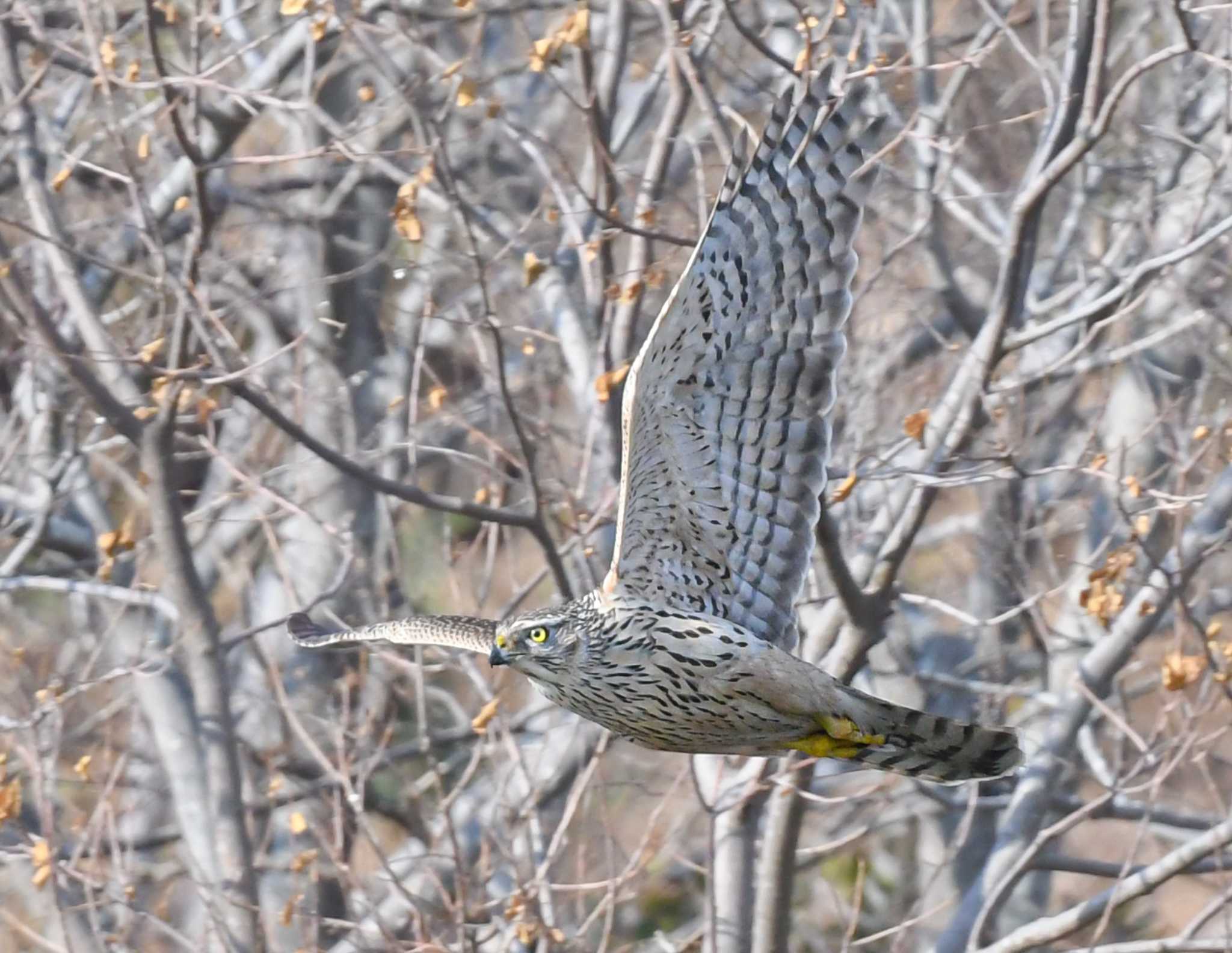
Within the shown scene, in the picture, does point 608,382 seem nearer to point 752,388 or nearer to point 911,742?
point 752,388

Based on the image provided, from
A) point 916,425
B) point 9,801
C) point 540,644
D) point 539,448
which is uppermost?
point 916,425

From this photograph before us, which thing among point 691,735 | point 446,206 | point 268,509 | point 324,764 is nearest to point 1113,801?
point 691,735

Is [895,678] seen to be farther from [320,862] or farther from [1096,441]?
A: [320,862]

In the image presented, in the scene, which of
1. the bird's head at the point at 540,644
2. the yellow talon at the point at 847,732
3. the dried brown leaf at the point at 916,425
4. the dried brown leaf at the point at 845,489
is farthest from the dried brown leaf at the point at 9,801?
the dried brown leaf at the point at 916,425

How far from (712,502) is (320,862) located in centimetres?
417

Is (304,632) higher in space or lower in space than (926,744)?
higher

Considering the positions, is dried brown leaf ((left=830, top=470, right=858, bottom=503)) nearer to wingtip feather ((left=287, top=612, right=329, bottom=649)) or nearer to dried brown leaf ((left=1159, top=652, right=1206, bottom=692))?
dried brown leaf ((left=1159, top=652, right=1206, bottom=692))

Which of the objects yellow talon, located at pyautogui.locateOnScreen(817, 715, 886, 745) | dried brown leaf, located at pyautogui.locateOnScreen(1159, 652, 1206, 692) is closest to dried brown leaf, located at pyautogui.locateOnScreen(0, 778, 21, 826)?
yellow talon, located at pyautogui.locateOnScreen(817, 715, 886, 745)

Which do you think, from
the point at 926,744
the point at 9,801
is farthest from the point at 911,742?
the point at 9,801

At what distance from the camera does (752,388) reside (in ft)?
17.6

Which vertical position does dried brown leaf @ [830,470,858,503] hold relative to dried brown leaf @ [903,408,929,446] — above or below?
below

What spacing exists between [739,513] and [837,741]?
2.46 ft

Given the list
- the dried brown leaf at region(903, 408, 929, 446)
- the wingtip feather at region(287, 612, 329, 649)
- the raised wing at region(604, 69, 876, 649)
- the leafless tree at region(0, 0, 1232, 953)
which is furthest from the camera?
the wingtip feather at region(287, 612, 329, 649)

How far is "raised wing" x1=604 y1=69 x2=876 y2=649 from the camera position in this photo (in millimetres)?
5133
